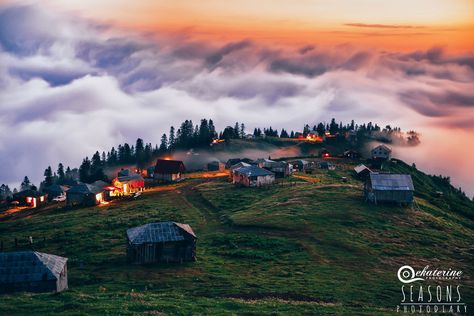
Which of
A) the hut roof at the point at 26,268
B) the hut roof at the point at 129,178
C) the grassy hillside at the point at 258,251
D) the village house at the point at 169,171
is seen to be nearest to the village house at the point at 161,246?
the grassy hillside at the point at 258,251

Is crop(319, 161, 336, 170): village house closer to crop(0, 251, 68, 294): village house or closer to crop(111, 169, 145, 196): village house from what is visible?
crop(111, 169, 145, 196): village house

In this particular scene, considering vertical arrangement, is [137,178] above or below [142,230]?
above

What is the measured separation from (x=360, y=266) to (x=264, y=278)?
13501mm

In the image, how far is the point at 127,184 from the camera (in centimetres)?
12625

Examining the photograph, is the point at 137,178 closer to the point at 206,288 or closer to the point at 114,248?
the point at 114,248

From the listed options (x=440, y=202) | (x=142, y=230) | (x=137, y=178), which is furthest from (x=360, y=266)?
(x=137, y=178)

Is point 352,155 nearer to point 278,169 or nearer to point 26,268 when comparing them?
point 278,169

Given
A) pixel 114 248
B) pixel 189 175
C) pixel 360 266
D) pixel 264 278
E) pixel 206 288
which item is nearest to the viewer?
pixel 206 288

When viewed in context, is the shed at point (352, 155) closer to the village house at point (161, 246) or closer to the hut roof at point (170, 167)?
the hut roof at point (170, 167)

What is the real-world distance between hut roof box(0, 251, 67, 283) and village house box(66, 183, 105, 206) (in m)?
62.3

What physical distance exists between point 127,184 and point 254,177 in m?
36.2

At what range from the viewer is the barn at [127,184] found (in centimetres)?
12425

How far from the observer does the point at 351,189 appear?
10381 cm

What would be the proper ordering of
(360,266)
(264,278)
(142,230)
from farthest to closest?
(142,230)
(360,266)
(264,278)
